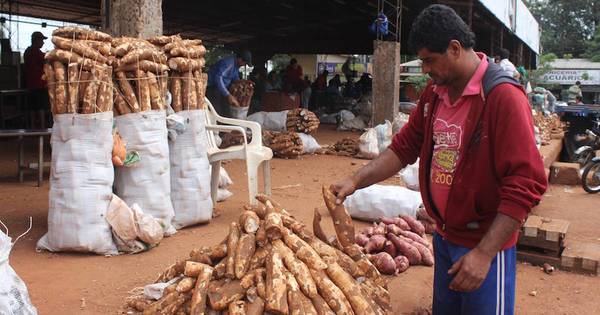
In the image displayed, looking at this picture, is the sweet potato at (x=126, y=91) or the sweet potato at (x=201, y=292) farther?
the sweet potato at (x=126, y=91)

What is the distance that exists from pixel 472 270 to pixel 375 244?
2367 mm

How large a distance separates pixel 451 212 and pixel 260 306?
1.04m

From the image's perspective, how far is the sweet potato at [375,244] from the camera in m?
4.50

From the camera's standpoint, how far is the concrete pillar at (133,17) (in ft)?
20.9

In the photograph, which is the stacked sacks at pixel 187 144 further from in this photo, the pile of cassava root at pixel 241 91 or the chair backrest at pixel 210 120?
the pile of cassava root at pixel 241 91

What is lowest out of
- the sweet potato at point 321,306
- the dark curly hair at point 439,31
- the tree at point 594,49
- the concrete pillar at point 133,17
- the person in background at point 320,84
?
the sweet potato at point 321,306

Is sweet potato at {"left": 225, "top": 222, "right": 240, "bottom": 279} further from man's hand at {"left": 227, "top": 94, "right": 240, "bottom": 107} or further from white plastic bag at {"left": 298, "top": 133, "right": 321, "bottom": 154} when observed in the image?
white plastic bag at {"left": 298, "top": 133, "right": 321, "bottom": 154}

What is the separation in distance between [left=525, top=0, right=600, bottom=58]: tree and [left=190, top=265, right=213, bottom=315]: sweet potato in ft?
166

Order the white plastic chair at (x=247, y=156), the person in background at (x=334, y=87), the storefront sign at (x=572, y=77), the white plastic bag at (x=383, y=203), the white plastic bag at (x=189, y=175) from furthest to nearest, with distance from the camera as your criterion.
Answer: the storefront sign at (x=572, y=77) < the person in background at (x=334, y=87) < the white plastic bag at (x=383, y=203) < the white plastic chair at (x=247, y=156) < the white plastic bag at (x=189, y=175)

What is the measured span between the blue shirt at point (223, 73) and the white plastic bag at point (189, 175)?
4414 millimetres

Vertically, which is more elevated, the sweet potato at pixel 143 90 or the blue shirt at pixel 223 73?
the blue shirt at pixel 223 73

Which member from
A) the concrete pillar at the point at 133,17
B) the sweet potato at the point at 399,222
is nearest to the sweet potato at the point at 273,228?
the sweet potato at the point at 399,222

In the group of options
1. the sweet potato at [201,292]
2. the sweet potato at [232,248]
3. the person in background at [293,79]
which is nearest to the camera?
the sweet potato at [201,292]

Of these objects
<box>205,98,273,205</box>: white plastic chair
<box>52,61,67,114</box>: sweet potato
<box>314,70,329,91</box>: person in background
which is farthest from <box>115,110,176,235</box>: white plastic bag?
<box>314,70,329,91</box>: person in background
